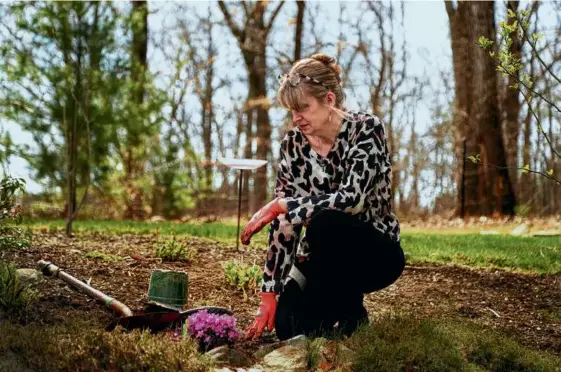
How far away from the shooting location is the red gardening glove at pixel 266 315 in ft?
12.2

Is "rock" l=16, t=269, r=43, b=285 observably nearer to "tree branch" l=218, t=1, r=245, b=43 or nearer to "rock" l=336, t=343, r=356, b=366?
"rock" l=336, t=343, r=356, b=366

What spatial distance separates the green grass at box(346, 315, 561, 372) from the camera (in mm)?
3232

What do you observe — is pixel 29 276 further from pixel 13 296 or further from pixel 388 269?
pixel 388 269

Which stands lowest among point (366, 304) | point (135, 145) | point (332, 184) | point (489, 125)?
point (366, 304)

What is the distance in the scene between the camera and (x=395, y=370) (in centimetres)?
317

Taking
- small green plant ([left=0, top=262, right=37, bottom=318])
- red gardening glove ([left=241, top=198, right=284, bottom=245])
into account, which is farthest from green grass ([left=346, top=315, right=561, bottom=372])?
small green plant ([left=0, top=262, right=37, bottom=318])

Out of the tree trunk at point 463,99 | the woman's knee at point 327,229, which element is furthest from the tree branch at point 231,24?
the woman's knee at point 327,229

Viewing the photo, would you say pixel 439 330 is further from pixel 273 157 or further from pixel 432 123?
pixel 432 123

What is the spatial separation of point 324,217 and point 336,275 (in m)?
0.45

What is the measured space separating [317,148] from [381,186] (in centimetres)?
42

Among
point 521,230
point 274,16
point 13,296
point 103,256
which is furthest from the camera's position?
point 274,16

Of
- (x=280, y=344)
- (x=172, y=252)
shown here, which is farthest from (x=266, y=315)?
(x=172, y=252)

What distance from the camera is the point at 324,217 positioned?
3496mm

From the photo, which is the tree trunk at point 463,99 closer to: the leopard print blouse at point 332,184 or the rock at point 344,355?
the leopard print blouse at point 332,184
